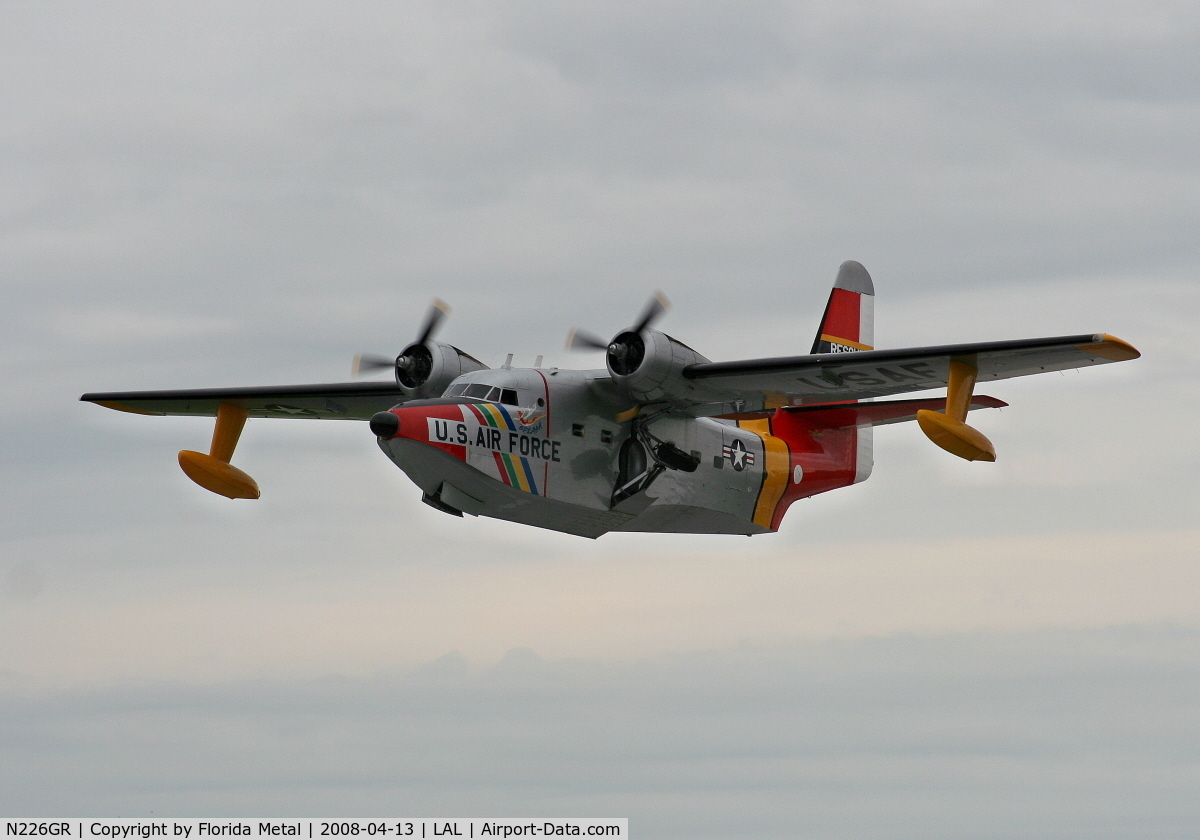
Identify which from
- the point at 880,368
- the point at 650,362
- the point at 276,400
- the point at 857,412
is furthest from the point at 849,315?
the point at 276,400

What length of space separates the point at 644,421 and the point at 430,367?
3.50 meters

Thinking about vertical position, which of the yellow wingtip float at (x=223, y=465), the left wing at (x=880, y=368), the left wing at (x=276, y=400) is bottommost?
the left wing at (x=880, y=368)

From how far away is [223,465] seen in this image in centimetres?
2538

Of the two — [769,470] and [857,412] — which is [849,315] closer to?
[857,412]

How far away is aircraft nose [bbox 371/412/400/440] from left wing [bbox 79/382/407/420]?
4.13 metres

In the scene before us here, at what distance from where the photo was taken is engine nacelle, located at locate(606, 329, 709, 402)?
73.3ft

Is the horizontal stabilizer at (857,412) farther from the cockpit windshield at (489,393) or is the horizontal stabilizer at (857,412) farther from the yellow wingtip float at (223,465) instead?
the yellow wingtip float at (223,465)

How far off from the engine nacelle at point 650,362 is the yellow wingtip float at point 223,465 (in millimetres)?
6807

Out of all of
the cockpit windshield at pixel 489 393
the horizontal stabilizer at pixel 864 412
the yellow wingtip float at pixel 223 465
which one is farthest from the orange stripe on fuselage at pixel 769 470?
the yellow wingtip float at pixel 223 465

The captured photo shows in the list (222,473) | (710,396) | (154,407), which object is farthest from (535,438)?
(154,407)

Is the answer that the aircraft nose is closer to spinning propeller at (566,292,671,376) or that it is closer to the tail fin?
spinning propeller at (566,292,671,376)

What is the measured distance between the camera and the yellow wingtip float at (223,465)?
25078 millimetres

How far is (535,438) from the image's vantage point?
2248 cm

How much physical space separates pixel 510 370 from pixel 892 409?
249 inches
